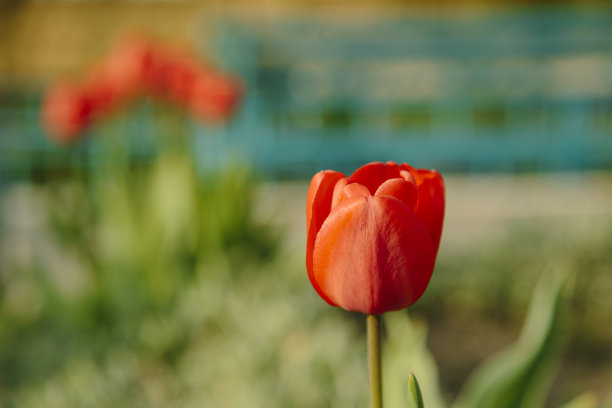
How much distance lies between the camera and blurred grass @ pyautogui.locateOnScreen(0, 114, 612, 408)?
1.79 meters

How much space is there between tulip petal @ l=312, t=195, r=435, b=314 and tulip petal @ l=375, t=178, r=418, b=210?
0.03m

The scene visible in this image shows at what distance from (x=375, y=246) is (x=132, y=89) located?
2.11 m

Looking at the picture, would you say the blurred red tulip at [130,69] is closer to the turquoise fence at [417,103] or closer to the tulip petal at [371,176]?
the tulip petal at [371,176]

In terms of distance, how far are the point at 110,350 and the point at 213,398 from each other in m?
0.59

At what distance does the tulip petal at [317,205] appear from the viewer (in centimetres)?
72

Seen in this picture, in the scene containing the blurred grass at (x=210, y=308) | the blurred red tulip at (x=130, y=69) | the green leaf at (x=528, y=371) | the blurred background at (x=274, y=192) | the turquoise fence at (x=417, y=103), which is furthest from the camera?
the turquoise fence at (x=417, y=103)

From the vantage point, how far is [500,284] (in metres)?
3.44

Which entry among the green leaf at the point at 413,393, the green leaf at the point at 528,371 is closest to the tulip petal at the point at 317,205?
the green leaf at the point at 413,393

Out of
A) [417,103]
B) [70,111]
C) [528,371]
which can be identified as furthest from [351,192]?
[417,103]

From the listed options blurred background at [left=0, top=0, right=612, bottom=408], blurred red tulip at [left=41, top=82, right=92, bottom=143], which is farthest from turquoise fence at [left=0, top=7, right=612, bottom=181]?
blurred red tulip at [left=41, top=82, right=92, bottom=143]

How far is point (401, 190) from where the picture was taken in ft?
2.27

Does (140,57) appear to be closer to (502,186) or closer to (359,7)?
(502,186)

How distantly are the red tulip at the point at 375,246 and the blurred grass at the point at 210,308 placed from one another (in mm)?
523

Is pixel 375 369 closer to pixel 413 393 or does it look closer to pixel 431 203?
pixel 413 393
